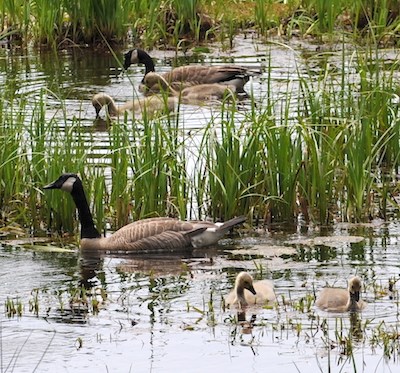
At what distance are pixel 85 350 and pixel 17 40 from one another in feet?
40.2

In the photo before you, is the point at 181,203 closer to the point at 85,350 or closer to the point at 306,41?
the point at 85,350

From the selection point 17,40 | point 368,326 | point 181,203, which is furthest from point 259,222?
point 17,40

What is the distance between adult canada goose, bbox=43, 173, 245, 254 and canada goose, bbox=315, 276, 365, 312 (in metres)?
2.09

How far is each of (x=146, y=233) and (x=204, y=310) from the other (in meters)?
2.06

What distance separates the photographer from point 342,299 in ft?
31.6

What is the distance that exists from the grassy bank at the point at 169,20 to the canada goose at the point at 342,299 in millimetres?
9998

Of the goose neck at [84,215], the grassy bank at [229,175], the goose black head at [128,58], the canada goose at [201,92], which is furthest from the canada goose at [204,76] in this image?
the goose neck at [84,215]

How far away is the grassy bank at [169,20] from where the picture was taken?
19.8 m

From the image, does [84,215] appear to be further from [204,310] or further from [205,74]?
[205,74]

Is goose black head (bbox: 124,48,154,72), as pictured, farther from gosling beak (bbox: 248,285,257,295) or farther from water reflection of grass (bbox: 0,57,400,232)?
gosling beak (bbox: 248,285,257,295)

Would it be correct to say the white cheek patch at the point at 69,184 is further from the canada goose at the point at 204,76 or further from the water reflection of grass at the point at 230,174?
the canada goose at the point at 204,76

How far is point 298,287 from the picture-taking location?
1029cm

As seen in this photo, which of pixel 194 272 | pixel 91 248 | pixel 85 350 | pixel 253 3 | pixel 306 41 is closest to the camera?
pixel 85 350

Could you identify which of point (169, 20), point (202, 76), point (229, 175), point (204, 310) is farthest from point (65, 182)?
point (169, 20)
